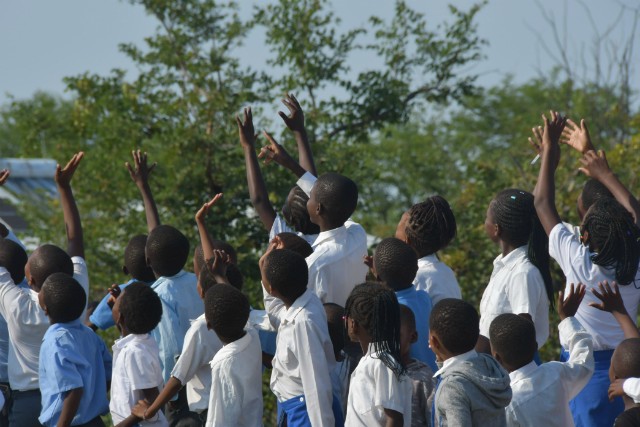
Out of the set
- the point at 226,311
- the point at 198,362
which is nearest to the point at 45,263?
the point at 198,362

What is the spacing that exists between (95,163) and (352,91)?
264cm

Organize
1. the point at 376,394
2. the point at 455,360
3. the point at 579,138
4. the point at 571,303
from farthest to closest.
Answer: the point at 579,138 → the point at 571,303 → the point at 376,394 → the point at 455,360

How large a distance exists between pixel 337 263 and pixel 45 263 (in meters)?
1.65

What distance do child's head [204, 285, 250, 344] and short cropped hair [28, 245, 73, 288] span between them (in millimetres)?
1156

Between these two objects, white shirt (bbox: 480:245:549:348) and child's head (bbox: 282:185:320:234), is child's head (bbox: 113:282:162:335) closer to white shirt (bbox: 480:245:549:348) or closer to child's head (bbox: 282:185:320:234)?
child's head (bbox: 282:185:320:234)

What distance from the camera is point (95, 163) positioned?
1077cm

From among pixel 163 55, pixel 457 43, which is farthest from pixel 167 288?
pixel 457 43

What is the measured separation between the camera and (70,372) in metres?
5.49

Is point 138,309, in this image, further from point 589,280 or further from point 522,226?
point 589,280

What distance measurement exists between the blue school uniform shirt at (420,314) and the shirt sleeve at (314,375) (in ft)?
1.69

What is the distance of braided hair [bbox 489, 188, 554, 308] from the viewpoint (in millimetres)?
5406

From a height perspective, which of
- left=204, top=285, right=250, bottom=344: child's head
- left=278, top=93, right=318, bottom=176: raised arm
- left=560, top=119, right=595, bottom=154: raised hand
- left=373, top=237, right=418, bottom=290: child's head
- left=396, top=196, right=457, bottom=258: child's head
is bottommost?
left=204, top=285, right=250, bottom=344: child's head

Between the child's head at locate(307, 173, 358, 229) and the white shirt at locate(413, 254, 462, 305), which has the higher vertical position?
the child's head at locate(307, 173, 358, 229)

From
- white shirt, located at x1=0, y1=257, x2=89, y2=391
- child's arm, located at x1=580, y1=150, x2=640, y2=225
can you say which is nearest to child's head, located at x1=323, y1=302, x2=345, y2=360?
child's arm, located at x1=580, y1=150, x2=640, y2=225
